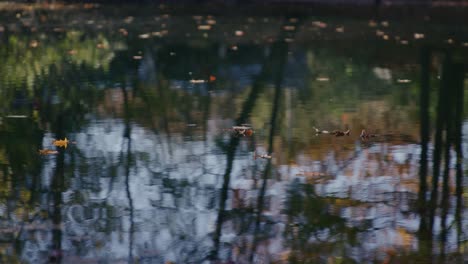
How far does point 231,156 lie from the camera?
8.16m

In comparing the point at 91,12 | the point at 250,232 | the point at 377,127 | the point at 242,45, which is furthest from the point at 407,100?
A: the point at 91,12

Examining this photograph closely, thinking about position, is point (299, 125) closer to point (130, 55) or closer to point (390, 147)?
point (390, 147)

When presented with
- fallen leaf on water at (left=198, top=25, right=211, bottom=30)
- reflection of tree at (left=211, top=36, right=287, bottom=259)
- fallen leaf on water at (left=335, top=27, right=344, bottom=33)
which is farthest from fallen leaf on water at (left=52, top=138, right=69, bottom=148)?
fallen leaf on water at (left=335, top=27, right=344, bottom=33)

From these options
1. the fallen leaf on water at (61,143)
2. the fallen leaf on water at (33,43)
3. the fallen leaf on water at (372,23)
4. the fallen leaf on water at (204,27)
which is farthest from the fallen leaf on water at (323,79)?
the fallen leaf on water at (372,23)

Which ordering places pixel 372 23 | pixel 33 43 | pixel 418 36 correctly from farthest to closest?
pixel 372 23 < pixel 418 36 < pixel 33 43

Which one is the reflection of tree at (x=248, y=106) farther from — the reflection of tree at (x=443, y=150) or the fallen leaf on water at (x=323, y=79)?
the reflection of tree at (x=443, y=150)

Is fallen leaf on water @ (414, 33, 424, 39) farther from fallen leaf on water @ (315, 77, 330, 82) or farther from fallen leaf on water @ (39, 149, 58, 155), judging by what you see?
fallen leaf on water @ (39, 149, 58, 155)

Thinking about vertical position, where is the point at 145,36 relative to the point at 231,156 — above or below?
above

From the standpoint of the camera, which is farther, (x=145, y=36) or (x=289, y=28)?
(x=289, y=28)

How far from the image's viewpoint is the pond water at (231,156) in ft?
18.9

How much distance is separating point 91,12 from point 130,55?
34.7 feet

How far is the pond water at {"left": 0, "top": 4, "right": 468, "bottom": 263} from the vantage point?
5.75m

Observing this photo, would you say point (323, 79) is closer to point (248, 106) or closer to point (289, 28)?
point (248, 106)

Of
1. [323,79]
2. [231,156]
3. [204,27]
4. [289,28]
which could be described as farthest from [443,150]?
[204,27]
